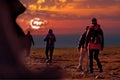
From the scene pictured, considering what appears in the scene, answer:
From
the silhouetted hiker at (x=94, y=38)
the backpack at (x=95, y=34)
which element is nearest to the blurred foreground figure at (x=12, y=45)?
the silhouetted hiker at (x=94, y=38)

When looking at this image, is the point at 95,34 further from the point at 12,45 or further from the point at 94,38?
the point at 12,45

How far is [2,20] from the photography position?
130 inches

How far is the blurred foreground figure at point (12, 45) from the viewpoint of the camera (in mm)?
3088

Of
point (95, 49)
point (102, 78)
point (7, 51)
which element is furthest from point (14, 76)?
point (95, 49)


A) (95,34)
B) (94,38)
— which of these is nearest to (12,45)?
(95,34)

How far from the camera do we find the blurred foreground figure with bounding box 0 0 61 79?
3.09m

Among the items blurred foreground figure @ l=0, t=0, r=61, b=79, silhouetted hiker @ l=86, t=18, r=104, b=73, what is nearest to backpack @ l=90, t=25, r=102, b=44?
silhouetted hiker @ l=86, t=18, r=104, b=73

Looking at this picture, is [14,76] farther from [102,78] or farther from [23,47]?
[102,78]

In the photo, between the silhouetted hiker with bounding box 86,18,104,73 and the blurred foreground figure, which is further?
the silhouetted hiker with bounding box 86,18,104,73

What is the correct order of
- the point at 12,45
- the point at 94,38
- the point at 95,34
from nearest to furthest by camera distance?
the point at 12,45 < the point at 95,34 < the point at 94,38

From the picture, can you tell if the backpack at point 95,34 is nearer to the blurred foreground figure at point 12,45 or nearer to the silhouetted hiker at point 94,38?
the silhouetted hiker at point 94,38

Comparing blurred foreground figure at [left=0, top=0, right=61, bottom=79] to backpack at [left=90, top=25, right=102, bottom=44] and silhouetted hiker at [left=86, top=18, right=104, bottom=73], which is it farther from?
backpack at [left=90, top=25, right=102, bottom=44]

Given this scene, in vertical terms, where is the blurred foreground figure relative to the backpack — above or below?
above

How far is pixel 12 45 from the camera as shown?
11.2ft
